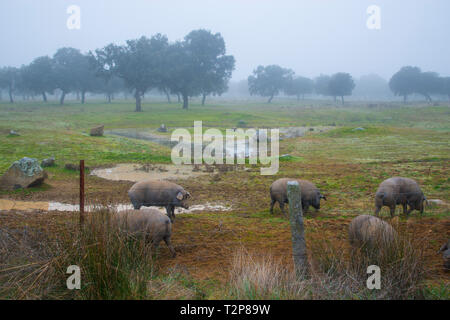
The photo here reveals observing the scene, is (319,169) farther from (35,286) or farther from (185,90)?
(185,90)

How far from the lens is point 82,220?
213 inches

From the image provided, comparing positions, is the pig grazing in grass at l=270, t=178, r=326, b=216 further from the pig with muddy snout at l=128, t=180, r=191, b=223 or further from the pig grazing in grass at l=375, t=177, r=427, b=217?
the pig with muddy snout at l=128, t=180, r=191, b=223

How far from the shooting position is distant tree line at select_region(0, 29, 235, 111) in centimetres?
6062

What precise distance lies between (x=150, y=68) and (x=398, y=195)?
56320 millimetres

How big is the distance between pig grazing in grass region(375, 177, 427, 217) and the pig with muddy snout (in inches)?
202

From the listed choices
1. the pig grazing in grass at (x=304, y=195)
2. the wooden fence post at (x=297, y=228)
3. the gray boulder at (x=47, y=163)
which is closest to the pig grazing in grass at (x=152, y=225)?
the wooden fence post at (x=297, y=228)

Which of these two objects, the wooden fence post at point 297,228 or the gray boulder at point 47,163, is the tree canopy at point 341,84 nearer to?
the gray boulder at point 47,163

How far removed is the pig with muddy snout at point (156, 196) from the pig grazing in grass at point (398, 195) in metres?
5.13

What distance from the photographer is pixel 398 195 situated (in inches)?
384

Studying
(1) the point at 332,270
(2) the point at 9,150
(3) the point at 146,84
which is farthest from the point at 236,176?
(3) the point at 146,84

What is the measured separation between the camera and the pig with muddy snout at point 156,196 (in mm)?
10000

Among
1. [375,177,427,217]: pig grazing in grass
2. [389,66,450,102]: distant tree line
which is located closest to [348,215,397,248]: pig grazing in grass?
[375,177,427,217]: pig grazing in grass
